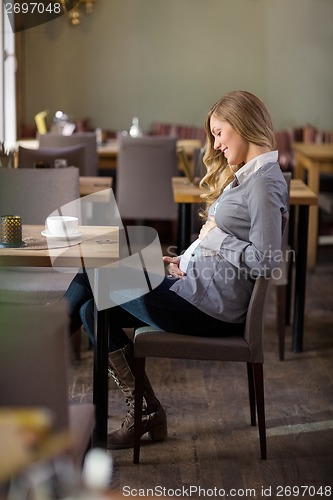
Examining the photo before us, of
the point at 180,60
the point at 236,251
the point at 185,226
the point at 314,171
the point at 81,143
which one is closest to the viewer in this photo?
the point at 236,251

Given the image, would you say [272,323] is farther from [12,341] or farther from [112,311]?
[12,341]

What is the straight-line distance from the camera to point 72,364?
14.0 feet

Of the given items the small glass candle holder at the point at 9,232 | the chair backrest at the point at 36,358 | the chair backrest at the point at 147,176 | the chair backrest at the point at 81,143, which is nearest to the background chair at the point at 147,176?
the chair backrest at the point at 147,176

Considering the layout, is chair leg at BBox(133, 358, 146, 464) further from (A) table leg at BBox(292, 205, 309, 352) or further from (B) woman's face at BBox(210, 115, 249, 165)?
(A) table leg at BBox(292, 205, 309, 352)

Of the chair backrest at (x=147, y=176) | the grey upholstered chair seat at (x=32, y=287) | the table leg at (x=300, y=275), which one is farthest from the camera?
the chair backrest at (x=147, y=176)

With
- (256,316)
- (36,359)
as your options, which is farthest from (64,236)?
(36,359)

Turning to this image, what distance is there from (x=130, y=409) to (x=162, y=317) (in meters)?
0.43

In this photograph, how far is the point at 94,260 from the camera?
115 inches

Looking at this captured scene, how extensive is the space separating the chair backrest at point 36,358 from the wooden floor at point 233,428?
3.84ft

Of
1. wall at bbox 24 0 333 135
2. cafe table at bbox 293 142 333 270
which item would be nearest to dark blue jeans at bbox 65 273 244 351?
cafe table at bbox 293 142 333 270

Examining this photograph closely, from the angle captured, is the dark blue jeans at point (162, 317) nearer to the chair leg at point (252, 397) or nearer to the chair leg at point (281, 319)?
the chair leg at point (252, 397)

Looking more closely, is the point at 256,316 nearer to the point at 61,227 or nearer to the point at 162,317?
the point at 162,317

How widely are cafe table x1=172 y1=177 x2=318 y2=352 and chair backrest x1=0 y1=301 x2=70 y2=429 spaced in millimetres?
2610

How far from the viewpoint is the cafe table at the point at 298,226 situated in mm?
4355
